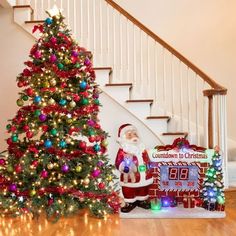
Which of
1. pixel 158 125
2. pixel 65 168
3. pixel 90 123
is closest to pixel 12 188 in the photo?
pixel 65 168

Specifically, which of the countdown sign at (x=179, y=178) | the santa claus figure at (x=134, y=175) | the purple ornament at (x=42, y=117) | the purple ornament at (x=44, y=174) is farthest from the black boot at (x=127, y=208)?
the purple ornament at (x=42, y=117)

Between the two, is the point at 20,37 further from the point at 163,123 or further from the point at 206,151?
the point at 206,151

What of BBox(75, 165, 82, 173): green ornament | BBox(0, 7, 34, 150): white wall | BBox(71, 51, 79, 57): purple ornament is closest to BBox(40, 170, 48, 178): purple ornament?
BBox(75, 165, 82, 173): green ornament

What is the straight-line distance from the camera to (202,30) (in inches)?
232

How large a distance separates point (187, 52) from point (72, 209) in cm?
344

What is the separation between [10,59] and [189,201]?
2847 millimetres

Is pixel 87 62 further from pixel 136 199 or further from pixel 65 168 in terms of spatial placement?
pixel 136 199

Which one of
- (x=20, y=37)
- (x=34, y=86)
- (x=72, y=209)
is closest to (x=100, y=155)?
(x=72, y=209)

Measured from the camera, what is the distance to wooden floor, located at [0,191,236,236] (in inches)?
111

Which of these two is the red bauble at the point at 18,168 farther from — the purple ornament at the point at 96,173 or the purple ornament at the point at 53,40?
the purple ornament at the point at 53,40

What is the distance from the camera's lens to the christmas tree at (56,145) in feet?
11.2

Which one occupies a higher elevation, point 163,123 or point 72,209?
point 163,123

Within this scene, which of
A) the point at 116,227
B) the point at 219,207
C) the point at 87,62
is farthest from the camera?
the point at 87,62

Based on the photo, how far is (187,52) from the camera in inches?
231
